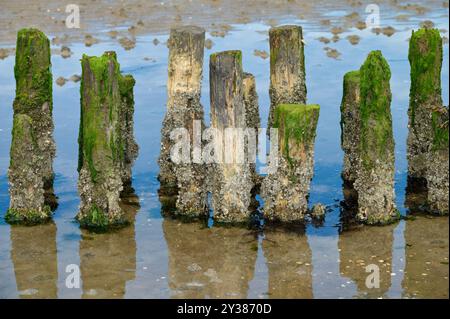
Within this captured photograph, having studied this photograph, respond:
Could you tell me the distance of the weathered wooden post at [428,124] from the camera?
1875cm

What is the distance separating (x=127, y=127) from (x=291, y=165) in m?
4.08

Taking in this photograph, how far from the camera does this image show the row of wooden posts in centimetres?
1834

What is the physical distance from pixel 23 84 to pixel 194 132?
3.37 m

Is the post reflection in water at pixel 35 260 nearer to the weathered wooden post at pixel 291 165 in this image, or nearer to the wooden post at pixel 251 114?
the weathered wooden post at pixel 291 165

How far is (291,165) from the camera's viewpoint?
18.5 metres

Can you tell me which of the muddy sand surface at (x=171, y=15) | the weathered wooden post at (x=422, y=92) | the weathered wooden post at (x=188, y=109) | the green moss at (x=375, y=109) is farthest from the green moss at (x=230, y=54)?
the muddy sand surface at (x=171, y=15)

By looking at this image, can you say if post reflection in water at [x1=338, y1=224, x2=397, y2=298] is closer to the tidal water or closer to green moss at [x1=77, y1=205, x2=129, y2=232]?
the tidal water

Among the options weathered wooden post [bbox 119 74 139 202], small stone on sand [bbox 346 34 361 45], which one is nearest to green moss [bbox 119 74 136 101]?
weathered wooden post [bbox 119 74 139 202]

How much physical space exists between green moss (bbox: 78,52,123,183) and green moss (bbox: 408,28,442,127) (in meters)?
5.76

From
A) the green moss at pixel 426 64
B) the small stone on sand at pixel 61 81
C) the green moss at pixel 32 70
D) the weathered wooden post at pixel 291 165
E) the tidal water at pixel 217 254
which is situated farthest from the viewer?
the small stone on sand at pixel 61 81

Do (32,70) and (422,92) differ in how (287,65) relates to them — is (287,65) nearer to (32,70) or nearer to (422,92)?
(422,92)

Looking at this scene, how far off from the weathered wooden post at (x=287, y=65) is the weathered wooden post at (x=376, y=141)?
225cm

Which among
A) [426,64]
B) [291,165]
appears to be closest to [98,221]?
[291,165]

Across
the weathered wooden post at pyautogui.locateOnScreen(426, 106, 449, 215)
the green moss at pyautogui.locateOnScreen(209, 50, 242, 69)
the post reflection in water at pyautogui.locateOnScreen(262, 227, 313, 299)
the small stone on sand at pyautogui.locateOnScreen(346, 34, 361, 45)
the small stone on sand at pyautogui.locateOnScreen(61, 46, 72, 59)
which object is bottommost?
the post reflection in water at pyautogui.locateOnScreen(262, 227, 313, 299)
